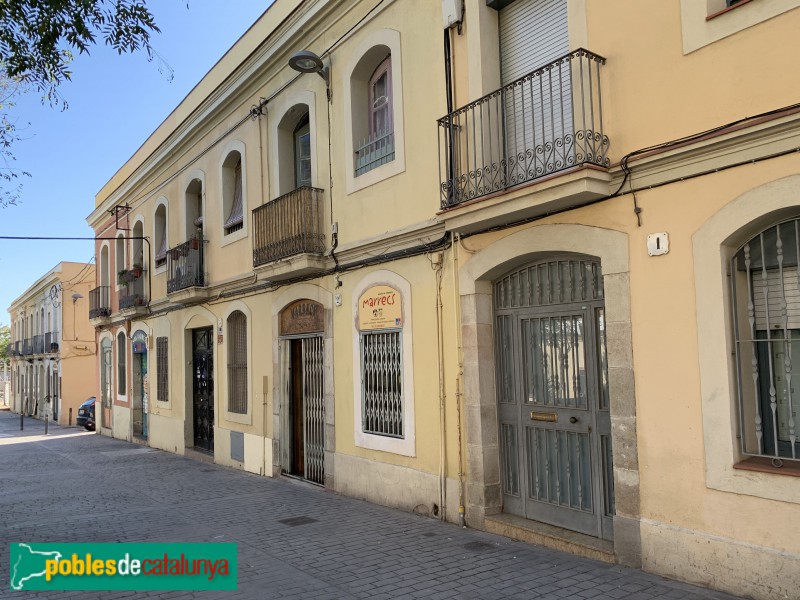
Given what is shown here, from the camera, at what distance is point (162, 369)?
56.4ft

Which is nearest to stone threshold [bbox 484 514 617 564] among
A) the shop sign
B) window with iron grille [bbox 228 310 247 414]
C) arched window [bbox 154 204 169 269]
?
the shop sign

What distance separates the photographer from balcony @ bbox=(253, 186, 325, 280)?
976cm

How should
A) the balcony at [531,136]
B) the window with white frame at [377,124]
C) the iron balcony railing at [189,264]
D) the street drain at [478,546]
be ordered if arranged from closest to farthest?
the balcony at [531,136] < the street drain at [478,546] < the window with white frame at [377,124] < the iron balcony railing at [189,264]

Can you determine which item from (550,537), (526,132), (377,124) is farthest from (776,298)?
(377,124)

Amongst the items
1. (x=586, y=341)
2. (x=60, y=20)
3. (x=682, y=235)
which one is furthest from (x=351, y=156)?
(x=682, y=235)

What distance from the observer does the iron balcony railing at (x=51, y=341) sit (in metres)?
33.0

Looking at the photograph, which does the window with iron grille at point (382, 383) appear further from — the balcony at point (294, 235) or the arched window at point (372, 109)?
the arched window at point (372, 109)

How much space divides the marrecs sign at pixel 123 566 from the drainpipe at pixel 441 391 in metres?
2.37

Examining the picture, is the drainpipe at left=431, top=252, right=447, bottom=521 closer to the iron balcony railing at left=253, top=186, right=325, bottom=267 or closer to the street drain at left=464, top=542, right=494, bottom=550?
the street drain at left=464, top=542, right=494, bottom=550

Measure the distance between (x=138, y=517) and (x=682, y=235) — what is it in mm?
7448

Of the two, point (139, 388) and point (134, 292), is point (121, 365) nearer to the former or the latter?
point (139, 388)

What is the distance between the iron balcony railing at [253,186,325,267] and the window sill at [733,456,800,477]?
652 cm

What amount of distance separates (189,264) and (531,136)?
9582mm

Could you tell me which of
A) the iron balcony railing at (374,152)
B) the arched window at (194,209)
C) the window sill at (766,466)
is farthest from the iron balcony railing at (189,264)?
the window sill at (766,466)
